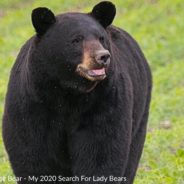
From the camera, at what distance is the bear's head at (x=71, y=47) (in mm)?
6070

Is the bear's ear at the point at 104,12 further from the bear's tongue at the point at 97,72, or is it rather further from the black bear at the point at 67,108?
the bear's tongue at the point at 97,72

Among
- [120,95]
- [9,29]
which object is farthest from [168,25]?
[120,95]

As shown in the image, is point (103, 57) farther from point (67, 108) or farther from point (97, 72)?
point (67, 108)

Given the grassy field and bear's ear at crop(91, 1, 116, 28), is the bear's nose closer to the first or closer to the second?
bear's ear at crop(91, 1, 116, 28)

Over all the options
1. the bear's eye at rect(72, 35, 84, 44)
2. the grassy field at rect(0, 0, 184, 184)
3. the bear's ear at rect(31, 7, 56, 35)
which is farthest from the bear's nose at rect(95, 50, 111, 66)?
the grassy field at rect(0, 0, 184, 184)

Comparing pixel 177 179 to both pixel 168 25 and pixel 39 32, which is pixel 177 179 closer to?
pixel 39 32

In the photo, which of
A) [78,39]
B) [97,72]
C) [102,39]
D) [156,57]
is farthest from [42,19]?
[156,57]

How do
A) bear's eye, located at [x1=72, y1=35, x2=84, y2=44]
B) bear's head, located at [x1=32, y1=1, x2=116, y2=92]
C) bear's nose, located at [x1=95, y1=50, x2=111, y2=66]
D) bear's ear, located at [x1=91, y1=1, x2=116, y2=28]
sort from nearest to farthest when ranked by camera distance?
bear's nose, located at [x1=95, y1=50, x2=111, y2=66] < bear's head, located at [x1=32, y1=1, x2=116, y2=92] < bear's eye, located at [x1=72, y1=35, x2=84, y2=44] < bear's ear, located at [x1=91, y1=1, x2=116, y2=28]

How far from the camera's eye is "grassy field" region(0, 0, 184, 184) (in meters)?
9.78

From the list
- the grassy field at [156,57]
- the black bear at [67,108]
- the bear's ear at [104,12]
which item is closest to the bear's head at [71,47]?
the black bear at [67,108]

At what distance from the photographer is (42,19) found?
6363 millimetres

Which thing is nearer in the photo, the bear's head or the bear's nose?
the bear's nose

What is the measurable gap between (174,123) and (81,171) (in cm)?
630

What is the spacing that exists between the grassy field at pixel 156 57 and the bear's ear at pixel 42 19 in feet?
9.67
